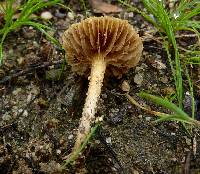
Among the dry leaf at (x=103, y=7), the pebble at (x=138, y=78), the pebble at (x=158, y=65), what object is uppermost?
the dry leaf at (x=103, y=7)

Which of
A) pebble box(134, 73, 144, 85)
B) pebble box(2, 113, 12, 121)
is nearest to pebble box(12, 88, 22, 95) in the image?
pebble box(2, 113, 12, 121)

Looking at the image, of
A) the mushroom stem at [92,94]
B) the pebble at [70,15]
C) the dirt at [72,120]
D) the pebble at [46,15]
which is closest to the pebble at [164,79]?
the dirt at [72,120]

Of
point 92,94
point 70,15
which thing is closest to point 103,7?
point 70,15

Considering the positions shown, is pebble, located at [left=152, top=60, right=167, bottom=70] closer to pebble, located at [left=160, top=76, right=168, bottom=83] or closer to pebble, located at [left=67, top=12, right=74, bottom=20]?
pebble, located at [left=160, top=76, right=168, bottom=83]

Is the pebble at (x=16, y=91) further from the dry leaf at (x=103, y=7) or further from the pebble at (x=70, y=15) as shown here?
the dry leaf at (x=103, y=7)

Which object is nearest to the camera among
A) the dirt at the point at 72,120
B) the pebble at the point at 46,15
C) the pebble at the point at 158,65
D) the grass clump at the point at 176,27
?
the dirt at the point at 72,120

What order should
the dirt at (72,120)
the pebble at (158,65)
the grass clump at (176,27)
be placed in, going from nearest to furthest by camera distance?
the dirt at (72,120) → the grass clump at (176,27) → the pebble at (158,65)

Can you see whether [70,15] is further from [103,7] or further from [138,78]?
[138,78]

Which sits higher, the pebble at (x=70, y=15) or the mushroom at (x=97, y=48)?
the pebble at (x=70, y=15)

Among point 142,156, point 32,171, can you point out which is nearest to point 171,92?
point 142,156

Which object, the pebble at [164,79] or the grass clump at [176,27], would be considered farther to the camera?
the pebble at [164,79]
